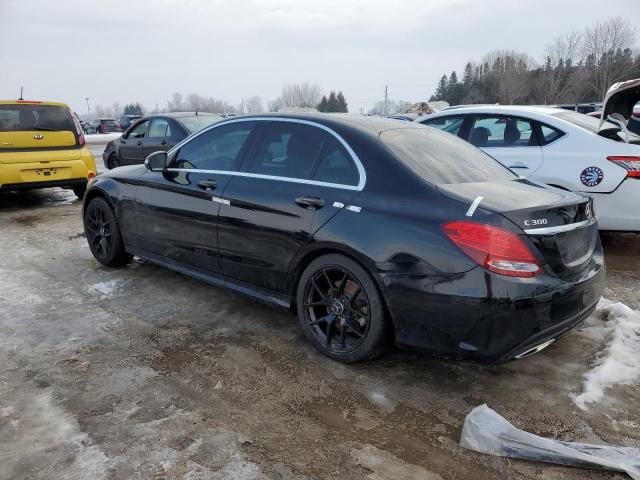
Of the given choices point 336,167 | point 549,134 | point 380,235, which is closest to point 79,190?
point 336,167

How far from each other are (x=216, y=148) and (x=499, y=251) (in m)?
2.50

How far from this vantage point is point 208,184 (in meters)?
3.98

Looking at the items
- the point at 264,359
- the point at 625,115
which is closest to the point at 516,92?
the point at 625,115

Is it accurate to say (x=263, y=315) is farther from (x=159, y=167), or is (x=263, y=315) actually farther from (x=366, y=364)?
(x=159, y=167)

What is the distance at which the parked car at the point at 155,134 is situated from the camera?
967cm

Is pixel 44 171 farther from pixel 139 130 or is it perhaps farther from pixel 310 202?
pixel 310 202

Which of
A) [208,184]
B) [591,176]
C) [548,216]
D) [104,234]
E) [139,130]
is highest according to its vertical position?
[139,130]

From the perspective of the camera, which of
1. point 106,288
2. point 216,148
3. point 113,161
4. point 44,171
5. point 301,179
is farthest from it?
point 113,161

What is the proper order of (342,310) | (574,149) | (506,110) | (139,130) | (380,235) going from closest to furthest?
1. (380,235)
2. (342,310)
3. (574,149)
4. (506,110)
5. (139,130)

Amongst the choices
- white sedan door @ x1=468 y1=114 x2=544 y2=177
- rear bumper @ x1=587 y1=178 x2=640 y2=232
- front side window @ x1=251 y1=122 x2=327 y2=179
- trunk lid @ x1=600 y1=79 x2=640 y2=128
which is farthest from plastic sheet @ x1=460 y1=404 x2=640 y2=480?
trunk lid @ x1=600 y1=79 x2=640 y2=128

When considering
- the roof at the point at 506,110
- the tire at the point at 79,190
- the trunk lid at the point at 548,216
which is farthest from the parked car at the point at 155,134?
the trunk lid at the point at 548,216

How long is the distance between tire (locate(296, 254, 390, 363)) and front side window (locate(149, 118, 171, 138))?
7.51m

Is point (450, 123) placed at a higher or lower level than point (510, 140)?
higher

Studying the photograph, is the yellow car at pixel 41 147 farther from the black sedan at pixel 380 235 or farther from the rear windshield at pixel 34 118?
the black sedan at pixel 380 235
